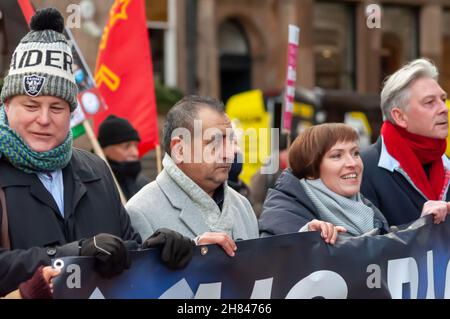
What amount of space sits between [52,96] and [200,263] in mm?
788

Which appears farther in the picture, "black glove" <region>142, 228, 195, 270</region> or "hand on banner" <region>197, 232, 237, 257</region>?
"hand on banner" <region>197, 232, 237, 257</region>

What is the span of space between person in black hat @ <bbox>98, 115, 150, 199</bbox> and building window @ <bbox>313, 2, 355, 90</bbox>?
42.8 feet

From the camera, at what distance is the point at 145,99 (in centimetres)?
634

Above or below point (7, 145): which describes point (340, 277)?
below

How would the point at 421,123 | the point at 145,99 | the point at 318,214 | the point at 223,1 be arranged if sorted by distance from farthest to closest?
the point at 223,1, the point at 145,99, the point at 421,123, the point at 318,214

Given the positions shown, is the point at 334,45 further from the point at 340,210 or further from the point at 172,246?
the point at 172,246

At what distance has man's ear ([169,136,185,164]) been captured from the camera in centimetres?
337

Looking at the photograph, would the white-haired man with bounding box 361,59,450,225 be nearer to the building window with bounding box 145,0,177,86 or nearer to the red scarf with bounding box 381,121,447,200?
the red scarf with bounding box 381,121,447,200

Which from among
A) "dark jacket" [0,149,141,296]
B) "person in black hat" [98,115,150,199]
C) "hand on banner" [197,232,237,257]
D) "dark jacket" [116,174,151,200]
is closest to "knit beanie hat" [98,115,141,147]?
"person in black hat" [98,115,150,199]

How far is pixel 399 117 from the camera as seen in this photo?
446 cm

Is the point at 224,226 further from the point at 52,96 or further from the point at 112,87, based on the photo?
the point at 112,87

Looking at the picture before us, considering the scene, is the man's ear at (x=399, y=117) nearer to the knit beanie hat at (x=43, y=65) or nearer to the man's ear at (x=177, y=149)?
the man's ear at (x=177, y=149)

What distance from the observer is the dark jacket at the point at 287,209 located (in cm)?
346
